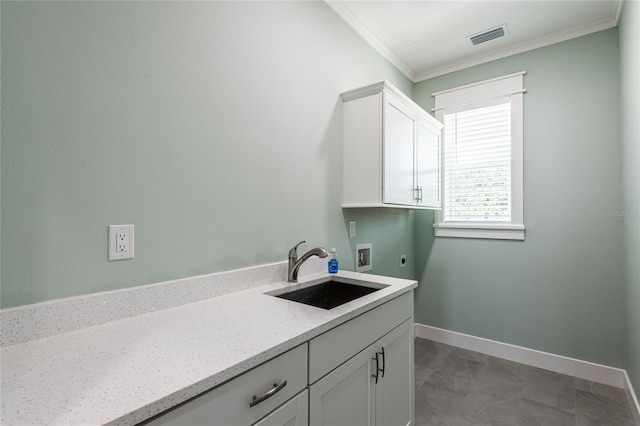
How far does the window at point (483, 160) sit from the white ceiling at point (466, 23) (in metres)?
0.31

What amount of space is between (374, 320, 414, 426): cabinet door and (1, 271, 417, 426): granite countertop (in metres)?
0.42

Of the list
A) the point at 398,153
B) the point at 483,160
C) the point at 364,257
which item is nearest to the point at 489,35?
the point at 483,160

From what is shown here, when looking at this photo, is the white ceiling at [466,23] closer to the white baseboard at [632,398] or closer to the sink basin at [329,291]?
the sink basin at [329,291]

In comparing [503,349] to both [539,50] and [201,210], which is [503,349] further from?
A: [201,210]

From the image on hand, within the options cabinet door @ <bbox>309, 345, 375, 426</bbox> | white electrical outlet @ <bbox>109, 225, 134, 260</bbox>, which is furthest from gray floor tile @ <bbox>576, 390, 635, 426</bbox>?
white electrical outlet @ <bbox>109, 225, 134, 260</bbox>

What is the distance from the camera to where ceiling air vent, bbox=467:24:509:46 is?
8.03 feet

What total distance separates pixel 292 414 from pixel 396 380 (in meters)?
0.80

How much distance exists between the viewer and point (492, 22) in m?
2.36

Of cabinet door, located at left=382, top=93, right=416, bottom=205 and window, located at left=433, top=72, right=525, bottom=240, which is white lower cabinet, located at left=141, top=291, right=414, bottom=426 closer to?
cabinet door, located at left=382, top=93, right=416, bottom=205

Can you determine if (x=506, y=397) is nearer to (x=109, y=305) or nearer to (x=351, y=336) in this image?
(x=351, y=336)

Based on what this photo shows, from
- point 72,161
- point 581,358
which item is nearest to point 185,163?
point 72,161

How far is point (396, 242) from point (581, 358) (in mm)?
1657

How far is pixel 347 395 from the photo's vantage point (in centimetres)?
122

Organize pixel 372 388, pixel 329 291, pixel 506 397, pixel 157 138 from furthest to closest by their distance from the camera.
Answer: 1. pixel 506 397
2. pixel 329 291
3. pixel 372 388
4. pixel 157 138
